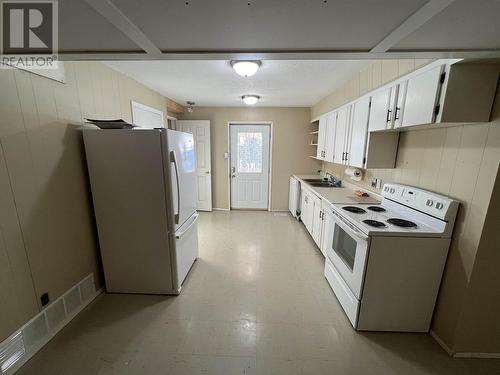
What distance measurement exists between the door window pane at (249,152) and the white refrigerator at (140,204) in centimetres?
263

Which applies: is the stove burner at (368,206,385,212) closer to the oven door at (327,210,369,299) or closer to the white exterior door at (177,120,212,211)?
the oven door at (327,210,369,299)

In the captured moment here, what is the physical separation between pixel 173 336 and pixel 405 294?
6.36 feet

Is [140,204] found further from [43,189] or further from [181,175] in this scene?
[43,189]

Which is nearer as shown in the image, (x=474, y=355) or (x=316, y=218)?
(x=474, y=355)

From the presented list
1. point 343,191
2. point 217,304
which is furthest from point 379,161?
point 217,304

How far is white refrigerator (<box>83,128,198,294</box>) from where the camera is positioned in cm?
195

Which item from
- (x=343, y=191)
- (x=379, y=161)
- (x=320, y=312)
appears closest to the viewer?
(x=320, y=312)

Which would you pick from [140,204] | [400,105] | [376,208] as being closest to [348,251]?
[376,208]

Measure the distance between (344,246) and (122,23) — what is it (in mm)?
2282

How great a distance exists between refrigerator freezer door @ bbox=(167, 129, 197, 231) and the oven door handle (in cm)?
164

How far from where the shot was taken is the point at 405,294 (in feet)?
5.66

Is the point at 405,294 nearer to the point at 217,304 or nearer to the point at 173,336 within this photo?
the point at 217,304

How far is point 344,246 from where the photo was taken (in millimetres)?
2090

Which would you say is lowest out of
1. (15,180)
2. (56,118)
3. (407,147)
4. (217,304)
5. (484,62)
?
(217,304)
